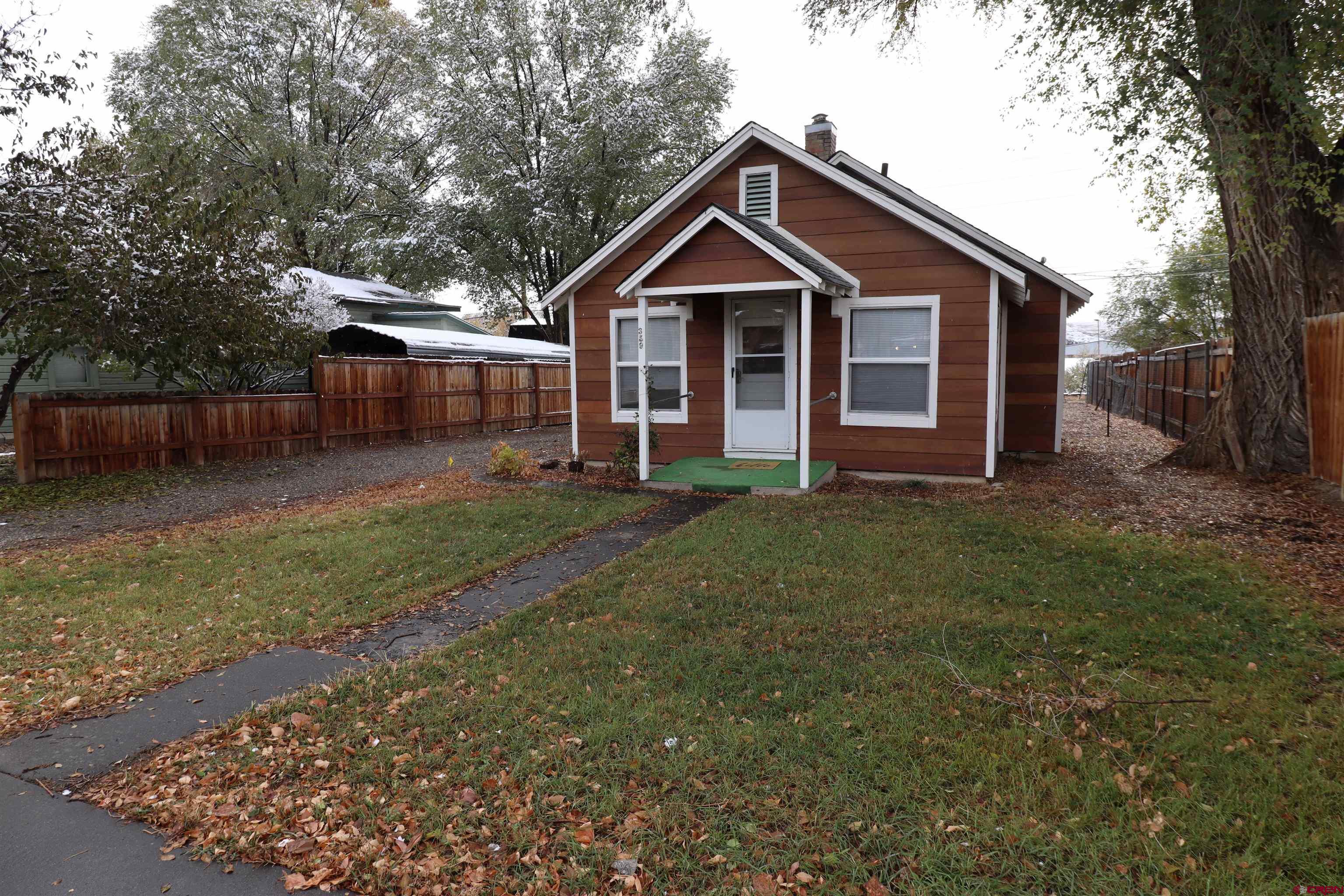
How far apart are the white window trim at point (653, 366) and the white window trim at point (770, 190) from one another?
5.34 ft

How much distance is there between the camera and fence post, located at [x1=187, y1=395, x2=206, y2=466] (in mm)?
12586

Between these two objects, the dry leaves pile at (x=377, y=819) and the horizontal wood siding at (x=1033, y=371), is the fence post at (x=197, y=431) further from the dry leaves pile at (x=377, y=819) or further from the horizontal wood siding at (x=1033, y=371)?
the horizontal wood siding at (x=1033, y=371)

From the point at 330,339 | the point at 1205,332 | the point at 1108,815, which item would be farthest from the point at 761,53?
the point at 1205,332

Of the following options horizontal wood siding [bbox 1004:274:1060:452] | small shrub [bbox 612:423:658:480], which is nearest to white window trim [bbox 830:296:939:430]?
small shrub [bbox 612:423:658:480]

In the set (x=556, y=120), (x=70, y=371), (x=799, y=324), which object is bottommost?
(x=70, y=371)

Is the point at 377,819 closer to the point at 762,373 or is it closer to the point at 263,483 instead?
the point at 762,373

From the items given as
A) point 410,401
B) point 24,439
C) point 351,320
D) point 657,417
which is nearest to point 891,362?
point 657,417

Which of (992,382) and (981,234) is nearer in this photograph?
(992,382)

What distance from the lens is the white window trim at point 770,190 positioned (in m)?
10.5

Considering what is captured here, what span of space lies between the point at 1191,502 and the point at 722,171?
7149 mm

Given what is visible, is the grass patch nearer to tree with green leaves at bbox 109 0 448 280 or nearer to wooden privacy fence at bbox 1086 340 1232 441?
wooden privacy fence at bbox 1086 340 1232 441

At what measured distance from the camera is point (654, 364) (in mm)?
11031

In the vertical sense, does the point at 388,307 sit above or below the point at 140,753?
above

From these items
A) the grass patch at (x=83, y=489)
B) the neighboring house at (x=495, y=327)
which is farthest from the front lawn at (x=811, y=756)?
the neighboring house at (x=495, y=327)
